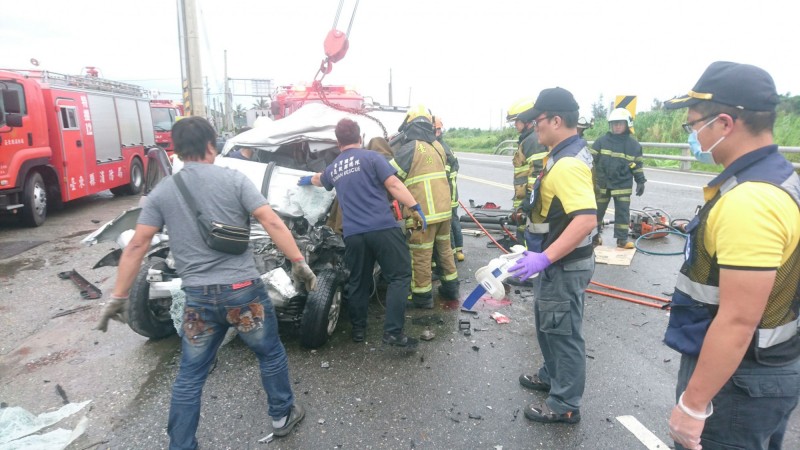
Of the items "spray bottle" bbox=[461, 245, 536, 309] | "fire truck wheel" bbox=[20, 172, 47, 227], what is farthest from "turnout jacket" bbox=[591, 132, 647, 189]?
"fire truck wheel" bbox=[20, 172, 47, 227]

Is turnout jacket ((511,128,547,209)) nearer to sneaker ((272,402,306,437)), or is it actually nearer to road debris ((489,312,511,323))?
road debris ((489,312,511,323))

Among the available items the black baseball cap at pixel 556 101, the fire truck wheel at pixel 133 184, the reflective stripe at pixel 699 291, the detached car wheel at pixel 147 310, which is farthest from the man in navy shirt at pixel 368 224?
the fire truck wheel at pixel 133 184

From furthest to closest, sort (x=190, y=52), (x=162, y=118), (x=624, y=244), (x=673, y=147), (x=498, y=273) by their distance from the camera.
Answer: (x=162, y=118) < (x=673, y=147) < (x=190, y=52) < (x=624, y=244) < (x=498, y=273)

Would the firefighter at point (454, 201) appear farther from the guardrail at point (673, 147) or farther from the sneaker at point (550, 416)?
the sneaker at point (550, 416)

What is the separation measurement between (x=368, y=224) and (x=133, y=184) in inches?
446

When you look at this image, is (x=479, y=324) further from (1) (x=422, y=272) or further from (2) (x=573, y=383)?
(2) (x=573, y=383)

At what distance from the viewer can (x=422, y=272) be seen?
4609 millimetres

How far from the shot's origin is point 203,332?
253 cm

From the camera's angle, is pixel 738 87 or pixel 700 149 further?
pixel 700 149

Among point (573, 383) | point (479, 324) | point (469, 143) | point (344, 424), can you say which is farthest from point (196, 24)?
point (469, 143)

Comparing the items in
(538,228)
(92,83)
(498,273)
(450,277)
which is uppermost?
(92,83)

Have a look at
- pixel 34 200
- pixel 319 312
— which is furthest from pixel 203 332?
pixel 34 200

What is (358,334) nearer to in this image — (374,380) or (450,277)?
(374,380)

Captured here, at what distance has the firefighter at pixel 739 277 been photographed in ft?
4.38
